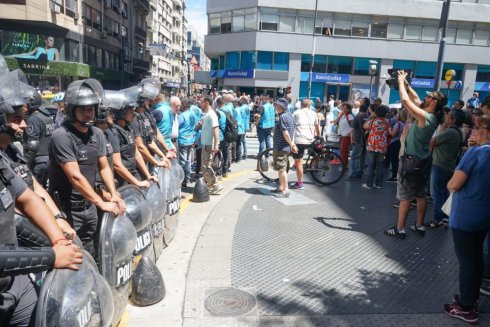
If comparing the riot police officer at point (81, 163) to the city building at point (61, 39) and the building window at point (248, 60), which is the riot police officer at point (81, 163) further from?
the building window at point (248, 60)

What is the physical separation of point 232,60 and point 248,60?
2.31m

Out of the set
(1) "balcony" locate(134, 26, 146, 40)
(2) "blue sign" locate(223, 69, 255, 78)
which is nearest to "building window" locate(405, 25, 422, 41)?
(2) "blue sign" locate(223, 69, 255, 78)

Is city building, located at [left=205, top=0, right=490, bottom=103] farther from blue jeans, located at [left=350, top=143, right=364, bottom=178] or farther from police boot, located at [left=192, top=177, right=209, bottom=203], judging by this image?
police boot, located at [left=192, top=177, right=209, bottom=203]

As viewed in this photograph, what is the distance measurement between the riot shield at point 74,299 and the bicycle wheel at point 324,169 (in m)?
6.49

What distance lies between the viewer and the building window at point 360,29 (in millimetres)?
34809

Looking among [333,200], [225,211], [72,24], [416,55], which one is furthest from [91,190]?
[416,55]

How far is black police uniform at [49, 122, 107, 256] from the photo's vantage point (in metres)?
3.35

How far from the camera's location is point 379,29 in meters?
35.2

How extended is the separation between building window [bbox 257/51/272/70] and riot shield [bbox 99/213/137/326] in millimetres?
32472

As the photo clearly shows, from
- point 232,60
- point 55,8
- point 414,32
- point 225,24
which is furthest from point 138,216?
point 414,32

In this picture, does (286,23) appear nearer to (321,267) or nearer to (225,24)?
(225,24)

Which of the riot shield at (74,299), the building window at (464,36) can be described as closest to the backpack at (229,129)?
the riot shield at (74,299)

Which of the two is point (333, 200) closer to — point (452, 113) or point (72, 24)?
point (452, 113)

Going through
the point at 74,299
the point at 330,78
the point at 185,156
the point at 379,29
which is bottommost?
the point at 185,156
